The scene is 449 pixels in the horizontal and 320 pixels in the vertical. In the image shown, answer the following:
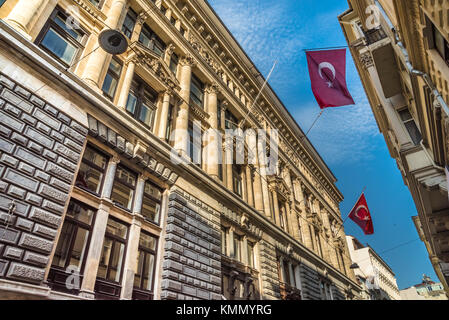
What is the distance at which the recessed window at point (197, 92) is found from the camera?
1883cm

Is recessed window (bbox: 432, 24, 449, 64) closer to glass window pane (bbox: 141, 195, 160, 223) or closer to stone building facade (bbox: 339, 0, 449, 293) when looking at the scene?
stone building facade (bbox: 339, 0, 449, 293)

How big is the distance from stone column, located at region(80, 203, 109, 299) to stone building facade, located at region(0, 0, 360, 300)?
1.2 inches

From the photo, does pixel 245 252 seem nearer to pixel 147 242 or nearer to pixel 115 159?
pixel 147 242

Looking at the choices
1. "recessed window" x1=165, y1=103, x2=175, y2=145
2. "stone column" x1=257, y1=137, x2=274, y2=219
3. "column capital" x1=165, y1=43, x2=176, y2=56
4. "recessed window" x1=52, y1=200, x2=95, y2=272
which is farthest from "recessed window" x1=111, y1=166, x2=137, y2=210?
"stone column" x1=257, y1=137, x2=274, y2=219

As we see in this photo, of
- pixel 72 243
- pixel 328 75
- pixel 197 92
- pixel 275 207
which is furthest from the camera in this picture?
pixel 275 207

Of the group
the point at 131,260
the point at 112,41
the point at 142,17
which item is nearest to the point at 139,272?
the point at 131,260

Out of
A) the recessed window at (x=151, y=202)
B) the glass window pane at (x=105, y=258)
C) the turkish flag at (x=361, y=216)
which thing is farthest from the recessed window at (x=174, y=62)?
the turkish flag at (x=361, y=216)

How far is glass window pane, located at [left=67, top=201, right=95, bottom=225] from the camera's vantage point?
29.1 ft

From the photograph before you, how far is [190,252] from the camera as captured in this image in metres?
11.9

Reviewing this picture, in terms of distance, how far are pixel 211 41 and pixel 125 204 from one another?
16.2m

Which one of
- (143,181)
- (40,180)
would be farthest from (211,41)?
(40,180)

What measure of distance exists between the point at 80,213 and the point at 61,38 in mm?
7008
